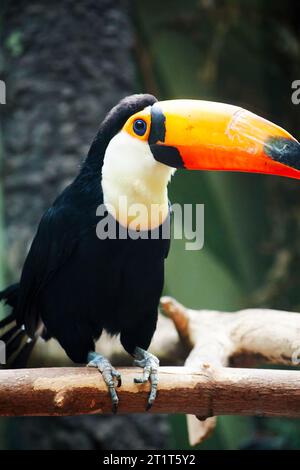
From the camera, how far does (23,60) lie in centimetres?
303

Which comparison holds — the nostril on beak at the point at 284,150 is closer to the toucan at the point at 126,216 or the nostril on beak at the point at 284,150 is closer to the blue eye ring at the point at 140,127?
the toucan at the point at 126,216

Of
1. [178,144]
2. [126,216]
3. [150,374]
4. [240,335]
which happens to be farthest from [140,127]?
[240,335]

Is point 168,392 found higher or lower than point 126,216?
lower

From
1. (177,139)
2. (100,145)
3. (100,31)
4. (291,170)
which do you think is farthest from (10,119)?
(291,170)

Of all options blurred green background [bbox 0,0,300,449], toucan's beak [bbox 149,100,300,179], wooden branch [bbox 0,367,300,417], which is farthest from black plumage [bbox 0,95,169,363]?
blurred green background [bbox 0,0,300,449]

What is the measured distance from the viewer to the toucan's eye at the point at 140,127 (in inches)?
67.9

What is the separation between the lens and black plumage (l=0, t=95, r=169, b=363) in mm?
1776

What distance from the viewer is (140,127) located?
1729 mm

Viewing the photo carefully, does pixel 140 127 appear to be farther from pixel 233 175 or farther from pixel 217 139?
pixel 233 175

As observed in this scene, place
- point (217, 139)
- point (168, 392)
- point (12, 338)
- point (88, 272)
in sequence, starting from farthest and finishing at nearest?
point (12, 338), point (88, 272), point (217, 139), point (168, 392)

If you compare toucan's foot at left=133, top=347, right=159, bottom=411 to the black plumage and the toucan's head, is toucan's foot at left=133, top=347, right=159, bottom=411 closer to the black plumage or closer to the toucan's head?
the black plumage

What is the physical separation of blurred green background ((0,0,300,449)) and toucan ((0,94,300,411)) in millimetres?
1469

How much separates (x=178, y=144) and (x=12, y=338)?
2.94 ft

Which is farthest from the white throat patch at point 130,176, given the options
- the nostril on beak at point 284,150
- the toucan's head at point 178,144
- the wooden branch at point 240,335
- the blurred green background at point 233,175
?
the blurred green background at point 233,175
